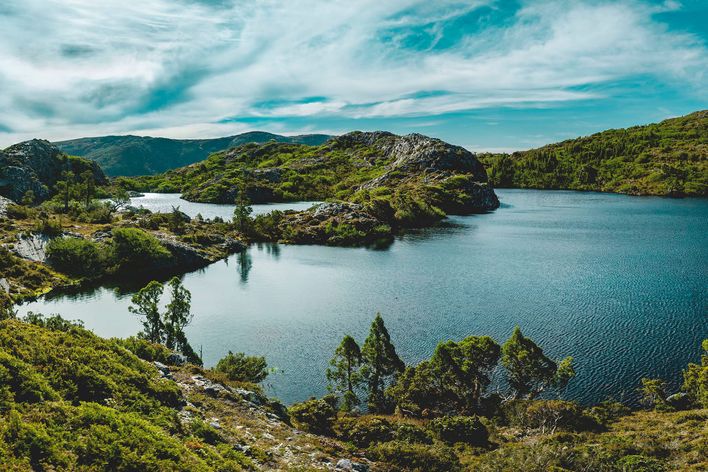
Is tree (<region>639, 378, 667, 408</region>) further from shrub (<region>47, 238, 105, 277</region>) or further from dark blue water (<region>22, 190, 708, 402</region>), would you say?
shrub (<region>47, 238, 105, 277</region>)

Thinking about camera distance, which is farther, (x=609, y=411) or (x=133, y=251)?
(x=133, y=251)

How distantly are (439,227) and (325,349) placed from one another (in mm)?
117713

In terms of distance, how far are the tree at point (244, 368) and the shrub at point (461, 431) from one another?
20.4 m

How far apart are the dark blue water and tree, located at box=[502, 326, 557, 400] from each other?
5.50m

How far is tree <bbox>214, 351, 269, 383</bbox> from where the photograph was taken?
47469 millimetres

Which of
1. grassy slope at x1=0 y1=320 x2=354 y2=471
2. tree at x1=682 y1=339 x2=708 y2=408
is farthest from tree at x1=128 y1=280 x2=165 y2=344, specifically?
tree at x1=682 y1=339 x2=708 y2=408

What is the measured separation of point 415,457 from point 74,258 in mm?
104146

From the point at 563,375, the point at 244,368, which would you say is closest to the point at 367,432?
the point at 244,368

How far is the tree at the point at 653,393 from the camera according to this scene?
44.4 meters

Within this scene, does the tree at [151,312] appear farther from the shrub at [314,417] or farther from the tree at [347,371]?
the shrub at [314,417]

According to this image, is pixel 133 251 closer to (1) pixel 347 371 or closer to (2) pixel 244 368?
(2) pixel 244 368

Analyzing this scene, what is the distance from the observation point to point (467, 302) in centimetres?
7606

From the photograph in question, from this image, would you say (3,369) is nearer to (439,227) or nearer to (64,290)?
(64,290)

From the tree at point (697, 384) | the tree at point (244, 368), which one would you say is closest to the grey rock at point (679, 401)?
the tree at point (697, 384)
